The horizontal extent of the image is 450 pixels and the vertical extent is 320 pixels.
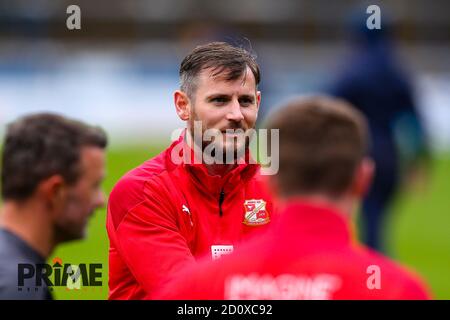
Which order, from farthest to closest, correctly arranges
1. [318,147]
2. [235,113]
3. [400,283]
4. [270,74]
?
1. [270,74]
2. [235,113]
3. [318,147]
4. [400,283]

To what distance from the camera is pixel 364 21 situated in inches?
324

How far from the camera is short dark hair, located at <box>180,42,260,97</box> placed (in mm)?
4176

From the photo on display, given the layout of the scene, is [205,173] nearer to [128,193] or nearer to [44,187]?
[128,193]

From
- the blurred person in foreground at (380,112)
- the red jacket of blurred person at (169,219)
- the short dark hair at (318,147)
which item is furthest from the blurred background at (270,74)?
the short dark hair at (318,147)

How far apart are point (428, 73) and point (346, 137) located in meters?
20.3

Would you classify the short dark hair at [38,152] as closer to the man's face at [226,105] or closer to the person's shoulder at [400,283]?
Answer: the man's face at [226,105]

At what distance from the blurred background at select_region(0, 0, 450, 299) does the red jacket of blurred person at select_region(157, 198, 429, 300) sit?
1923 millimetres

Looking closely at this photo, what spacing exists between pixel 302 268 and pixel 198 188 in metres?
1.55

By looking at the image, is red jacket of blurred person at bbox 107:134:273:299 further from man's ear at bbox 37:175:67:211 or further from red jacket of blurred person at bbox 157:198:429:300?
red jacket of blurred person at bbox 157:198:429:300

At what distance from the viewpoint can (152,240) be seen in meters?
4.02

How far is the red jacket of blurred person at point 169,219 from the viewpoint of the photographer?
3.99 metres

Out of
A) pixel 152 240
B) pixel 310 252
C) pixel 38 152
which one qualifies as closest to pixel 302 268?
pixel 310 252

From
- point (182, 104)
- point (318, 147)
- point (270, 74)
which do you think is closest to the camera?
point (318, 147)
